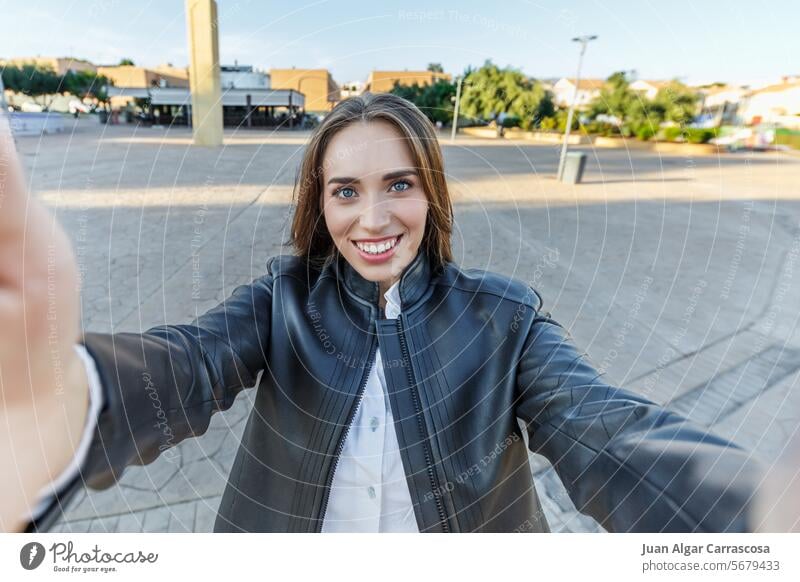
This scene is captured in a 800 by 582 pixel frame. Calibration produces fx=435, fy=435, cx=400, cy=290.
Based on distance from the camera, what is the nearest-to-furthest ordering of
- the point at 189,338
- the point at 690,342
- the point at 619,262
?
the point at 189,338
the point at 690,342
the point at 619,262

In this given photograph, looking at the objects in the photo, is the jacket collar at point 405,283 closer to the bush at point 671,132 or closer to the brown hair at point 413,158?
the brown hair at point 413,158

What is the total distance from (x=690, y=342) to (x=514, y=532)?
1253mm

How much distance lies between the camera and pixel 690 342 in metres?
1.40

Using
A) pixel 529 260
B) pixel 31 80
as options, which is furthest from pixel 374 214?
pixel 529 260

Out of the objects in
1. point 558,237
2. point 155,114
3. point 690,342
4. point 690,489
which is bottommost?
point 690,342

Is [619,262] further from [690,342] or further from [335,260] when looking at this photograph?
[335,260]

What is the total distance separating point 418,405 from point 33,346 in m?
0.30

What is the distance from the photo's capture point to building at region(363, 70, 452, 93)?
45 cm

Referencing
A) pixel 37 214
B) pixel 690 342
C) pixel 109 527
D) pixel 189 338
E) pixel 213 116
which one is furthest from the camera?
pixel 690 342

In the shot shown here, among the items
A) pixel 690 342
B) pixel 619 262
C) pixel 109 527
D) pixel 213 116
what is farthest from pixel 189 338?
pixel 619 262

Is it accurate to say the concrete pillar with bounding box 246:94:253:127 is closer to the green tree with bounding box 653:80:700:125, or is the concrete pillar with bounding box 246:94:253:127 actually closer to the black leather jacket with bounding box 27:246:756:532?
the black leather jacket with bounding box 27:246:756:532

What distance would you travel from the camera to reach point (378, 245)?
43 cm

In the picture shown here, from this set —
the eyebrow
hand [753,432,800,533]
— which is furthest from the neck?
hand [753,432,800,533]

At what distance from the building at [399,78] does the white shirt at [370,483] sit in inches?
12.6
